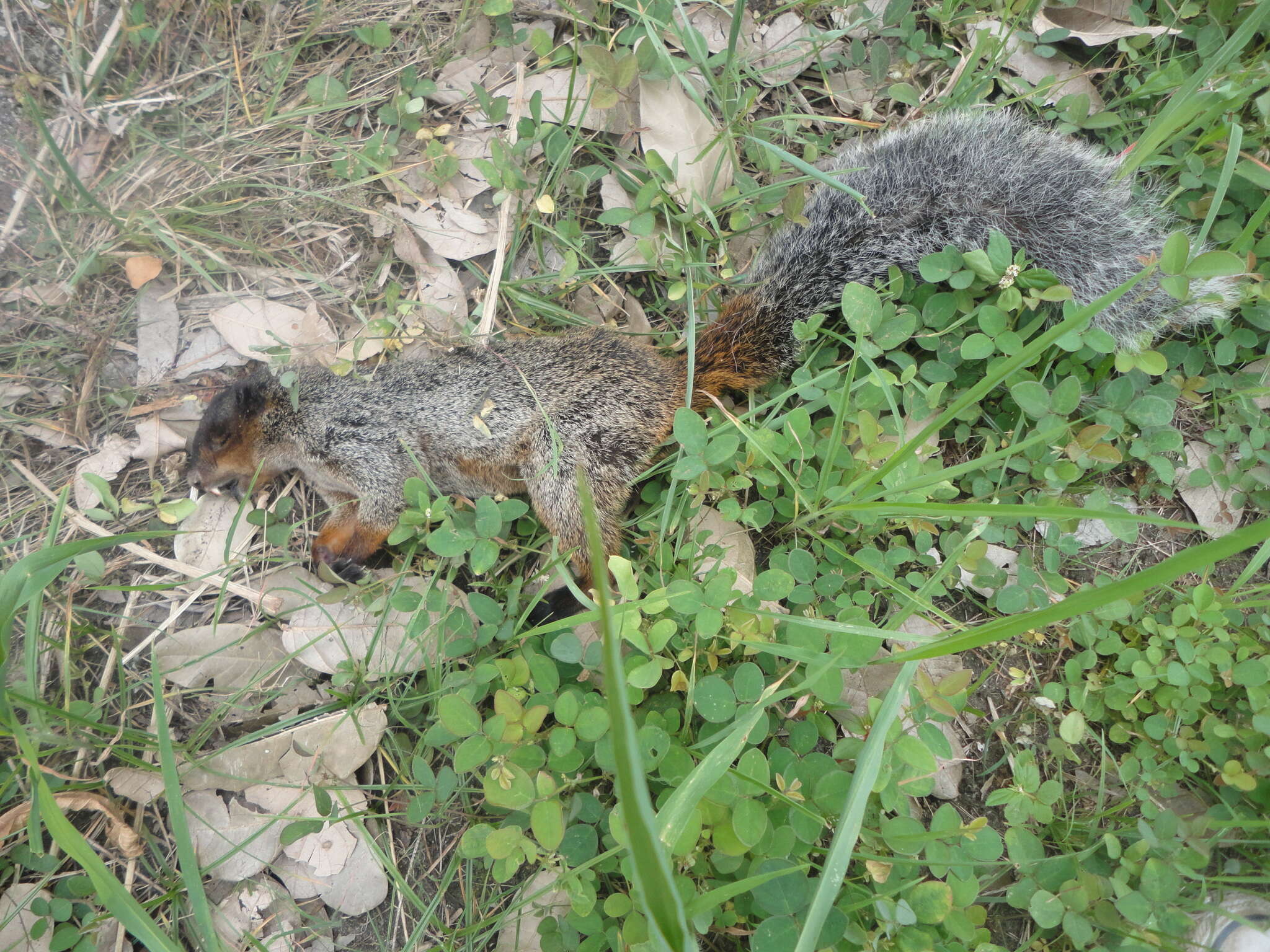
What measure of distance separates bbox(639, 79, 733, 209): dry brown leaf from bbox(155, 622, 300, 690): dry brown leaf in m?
3.05

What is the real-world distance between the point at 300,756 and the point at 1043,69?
5.16m

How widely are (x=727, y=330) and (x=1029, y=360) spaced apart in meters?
1.36

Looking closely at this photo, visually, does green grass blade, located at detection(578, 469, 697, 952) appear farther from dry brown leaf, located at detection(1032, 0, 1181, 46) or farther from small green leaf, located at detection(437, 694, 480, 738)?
dry brown leaf, located at detection(1032, 0, 1181, 46)

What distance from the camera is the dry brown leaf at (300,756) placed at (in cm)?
339

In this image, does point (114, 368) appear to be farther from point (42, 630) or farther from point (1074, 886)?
point (1074, 886)

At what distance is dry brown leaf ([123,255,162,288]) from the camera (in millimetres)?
3812

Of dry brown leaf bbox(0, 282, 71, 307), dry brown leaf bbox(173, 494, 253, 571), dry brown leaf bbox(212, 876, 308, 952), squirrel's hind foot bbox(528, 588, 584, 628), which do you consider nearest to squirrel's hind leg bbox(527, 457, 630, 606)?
squirrel's hind foot bbox(528, 588, 584, 628)

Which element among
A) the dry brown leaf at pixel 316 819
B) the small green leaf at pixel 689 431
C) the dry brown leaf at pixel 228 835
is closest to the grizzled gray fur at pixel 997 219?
the small green leaf at pixel 689 431

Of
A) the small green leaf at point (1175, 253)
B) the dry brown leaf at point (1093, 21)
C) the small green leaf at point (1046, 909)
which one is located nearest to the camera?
the small green leaf at point (1046, 909)

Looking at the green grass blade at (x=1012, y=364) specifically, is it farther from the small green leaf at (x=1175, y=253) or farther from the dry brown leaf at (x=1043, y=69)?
the dry brown leaf at (x=1043, y=69)

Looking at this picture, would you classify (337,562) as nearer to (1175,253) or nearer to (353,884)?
(353,884)

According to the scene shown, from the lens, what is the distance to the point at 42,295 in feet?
12.4

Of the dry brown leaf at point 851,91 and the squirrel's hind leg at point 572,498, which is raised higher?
the dry brown leaf at point 851,91

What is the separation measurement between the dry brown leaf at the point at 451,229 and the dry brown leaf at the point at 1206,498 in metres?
3.71
